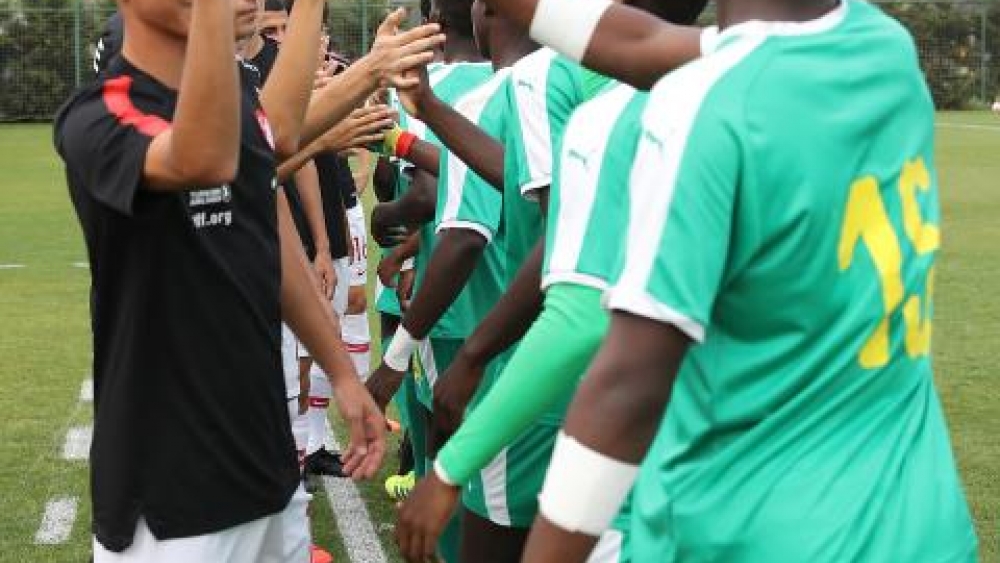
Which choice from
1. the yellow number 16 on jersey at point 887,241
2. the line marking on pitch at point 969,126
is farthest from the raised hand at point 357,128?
the line marking on pitch at point 969,126

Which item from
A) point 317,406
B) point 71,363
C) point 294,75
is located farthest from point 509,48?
point 71,363

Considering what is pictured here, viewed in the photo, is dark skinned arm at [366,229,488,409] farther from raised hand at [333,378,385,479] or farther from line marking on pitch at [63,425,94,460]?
line marking on pitch at [63,425,94,460]

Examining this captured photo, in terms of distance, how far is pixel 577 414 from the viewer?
2348 mm

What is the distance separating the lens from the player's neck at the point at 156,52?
3.40 meters

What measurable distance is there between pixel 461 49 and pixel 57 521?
278cm

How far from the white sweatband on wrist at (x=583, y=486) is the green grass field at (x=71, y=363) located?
14.8ft

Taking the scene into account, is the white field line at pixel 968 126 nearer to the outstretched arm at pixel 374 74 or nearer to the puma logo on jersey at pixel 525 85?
the puma logo on jersey at pixel 525 85

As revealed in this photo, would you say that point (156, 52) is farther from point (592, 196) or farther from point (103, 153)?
point (592, 196)

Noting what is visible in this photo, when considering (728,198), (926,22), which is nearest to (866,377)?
(728,198)

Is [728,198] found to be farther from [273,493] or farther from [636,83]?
[273,493]

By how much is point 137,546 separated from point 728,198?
1.63 metres

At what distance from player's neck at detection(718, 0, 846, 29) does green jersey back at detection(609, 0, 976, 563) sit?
2cm

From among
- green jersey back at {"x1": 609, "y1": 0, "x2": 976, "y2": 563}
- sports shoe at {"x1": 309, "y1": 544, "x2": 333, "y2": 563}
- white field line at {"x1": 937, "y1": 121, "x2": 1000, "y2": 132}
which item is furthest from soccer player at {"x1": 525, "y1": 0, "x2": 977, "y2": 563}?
white field line at {"x1": 937, "y1": 121, "x2": 1000, "y2": 132}

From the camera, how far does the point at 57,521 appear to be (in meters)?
7.46
